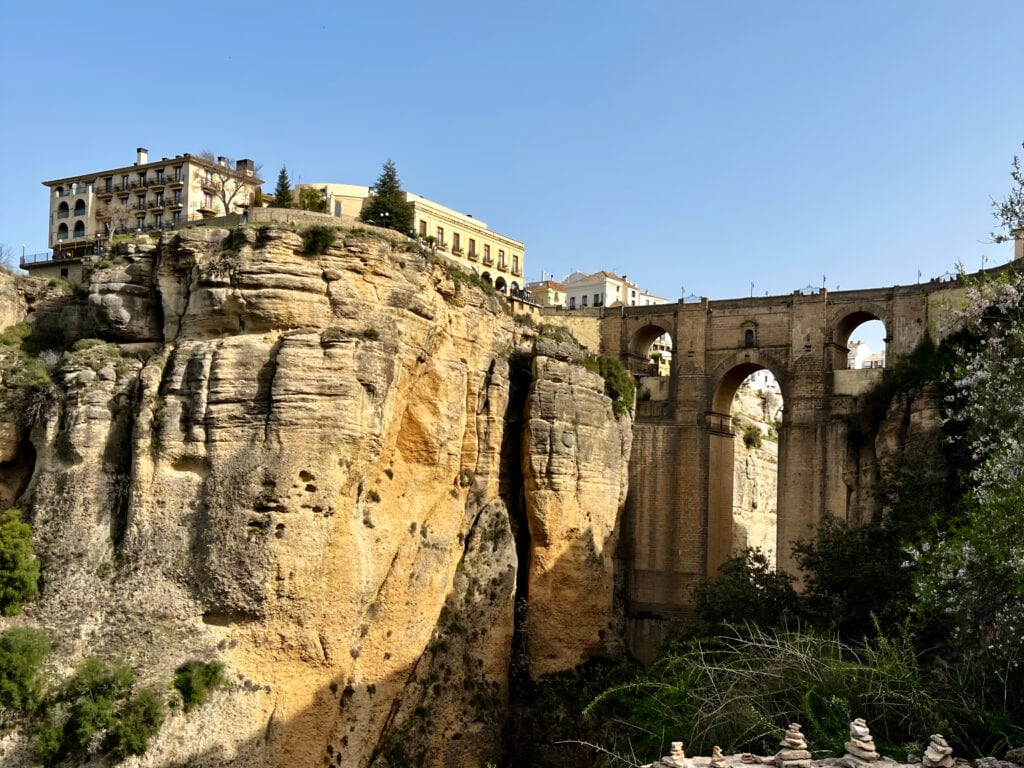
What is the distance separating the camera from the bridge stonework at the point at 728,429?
126 ft

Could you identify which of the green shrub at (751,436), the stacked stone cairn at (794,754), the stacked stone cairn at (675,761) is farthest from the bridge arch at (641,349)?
the stacked stone cairn at (675,761)

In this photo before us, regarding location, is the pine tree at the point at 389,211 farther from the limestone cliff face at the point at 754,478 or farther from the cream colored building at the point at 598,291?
the cream colored building at the point at 598,291

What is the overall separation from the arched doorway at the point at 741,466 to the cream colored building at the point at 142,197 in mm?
17869

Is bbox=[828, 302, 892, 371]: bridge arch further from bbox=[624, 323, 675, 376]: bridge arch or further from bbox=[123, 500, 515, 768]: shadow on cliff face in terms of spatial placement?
bbox=[123, 500, 515, 768]: shadow on cliff face

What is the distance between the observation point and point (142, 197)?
4488 centimetres

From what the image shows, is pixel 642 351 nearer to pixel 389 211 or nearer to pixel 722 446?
pixel 722 446

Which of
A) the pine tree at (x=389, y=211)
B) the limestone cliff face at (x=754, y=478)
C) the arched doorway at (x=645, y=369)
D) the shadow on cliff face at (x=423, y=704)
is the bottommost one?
the shadow on cliff face at (x=423, y=704)

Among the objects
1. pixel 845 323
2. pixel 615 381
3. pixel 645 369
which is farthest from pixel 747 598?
pixel 645 369

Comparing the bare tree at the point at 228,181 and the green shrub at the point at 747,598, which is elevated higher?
the bare tree at the point at 228,181

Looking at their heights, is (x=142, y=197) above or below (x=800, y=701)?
above

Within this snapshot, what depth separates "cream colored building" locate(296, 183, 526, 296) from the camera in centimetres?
4325

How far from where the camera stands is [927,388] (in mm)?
35062

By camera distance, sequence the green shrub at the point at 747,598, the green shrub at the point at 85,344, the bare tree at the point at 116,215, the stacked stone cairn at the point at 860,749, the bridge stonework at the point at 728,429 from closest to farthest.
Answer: the stacked stone cairn at the point at 860,749 < the green shrub at the point at 85,344 < the green shrub at the point at 747,598 < the bridge stonework at the point at 728,429 < the bare tree at the point at 116,215

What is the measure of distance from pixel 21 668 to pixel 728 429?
25.2 metres
